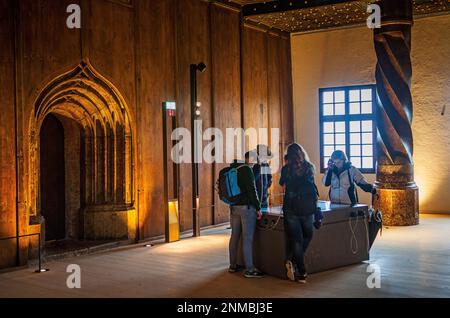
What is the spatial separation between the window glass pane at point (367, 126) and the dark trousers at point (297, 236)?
8.03 metres

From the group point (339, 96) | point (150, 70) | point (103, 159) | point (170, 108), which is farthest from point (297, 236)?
point (339, 96)

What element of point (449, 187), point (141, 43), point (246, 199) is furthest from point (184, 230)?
point (449, 187)

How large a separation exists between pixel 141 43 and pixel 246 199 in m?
4.10

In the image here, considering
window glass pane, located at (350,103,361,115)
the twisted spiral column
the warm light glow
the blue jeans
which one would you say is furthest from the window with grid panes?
the blue jeans

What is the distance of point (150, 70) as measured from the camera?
992 centimetres

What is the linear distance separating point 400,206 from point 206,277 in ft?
17.5

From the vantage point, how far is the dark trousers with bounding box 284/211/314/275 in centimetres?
647

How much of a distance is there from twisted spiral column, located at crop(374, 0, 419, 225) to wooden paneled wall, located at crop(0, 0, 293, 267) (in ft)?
9.58

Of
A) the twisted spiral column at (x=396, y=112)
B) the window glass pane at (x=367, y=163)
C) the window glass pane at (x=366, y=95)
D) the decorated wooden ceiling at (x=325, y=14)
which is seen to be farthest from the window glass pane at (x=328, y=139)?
the twisted spiral column at (x=396, y=112)

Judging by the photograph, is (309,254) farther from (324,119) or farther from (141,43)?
(324,119)

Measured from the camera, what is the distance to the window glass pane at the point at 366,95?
46.1 ft

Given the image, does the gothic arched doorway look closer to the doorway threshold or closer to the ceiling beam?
the doorway threshold

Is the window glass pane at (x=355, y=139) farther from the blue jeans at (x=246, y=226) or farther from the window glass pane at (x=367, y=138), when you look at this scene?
the blue jeans at (x=246, y=226)
